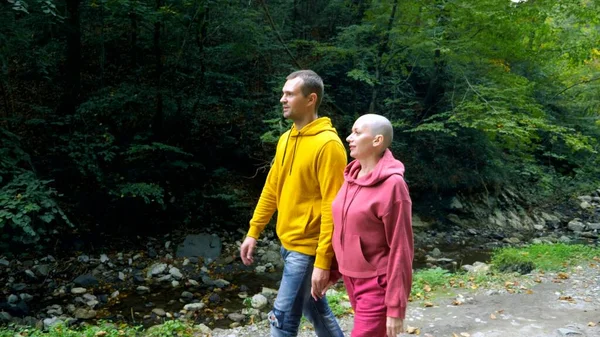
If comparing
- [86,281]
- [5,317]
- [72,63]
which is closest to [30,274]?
[86,281]

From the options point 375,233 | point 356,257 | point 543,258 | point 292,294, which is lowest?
point 543,258

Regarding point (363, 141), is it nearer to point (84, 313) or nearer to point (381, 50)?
point (84, 313)

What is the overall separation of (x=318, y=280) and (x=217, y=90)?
31.0 ft

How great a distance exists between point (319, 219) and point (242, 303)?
16.7 feet

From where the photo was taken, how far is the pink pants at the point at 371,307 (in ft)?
7.59

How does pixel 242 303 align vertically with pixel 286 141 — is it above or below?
below

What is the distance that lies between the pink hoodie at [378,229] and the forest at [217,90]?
601 cm

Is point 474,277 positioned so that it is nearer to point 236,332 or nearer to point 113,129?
point 236,332

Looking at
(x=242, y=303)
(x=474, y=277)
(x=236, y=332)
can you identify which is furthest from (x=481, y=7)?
(x=236, y=332)

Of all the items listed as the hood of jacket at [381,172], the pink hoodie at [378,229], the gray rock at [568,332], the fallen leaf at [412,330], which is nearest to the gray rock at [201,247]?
the fallen leaf at [412,330]

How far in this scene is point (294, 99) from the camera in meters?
2.65

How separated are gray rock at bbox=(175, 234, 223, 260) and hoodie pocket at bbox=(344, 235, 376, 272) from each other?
24.7 feet

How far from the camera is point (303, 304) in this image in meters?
2.72

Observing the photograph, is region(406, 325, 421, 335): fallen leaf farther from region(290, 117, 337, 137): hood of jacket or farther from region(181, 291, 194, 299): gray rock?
region(181, 291, 194, 299): gray rock
